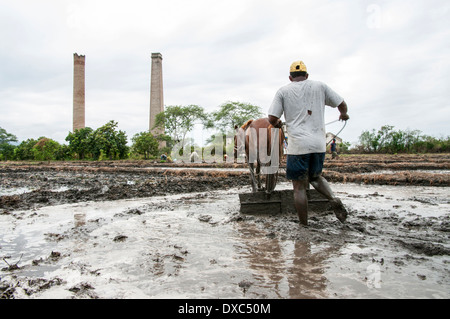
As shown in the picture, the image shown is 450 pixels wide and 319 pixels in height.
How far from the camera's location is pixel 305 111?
11.9 ft

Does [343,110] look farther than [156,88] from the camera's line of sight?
No

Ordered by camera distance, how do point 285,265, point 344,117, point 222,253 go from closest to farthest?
point 285,265 < point 222,253 < point 344,117

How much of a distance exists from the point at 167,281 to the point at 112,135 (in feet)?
105

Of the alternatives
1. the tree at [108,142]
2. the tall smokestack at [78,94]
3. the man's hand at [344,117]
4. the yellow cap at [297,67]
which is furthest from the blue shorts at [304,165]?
the tall smokestack at [78,94]

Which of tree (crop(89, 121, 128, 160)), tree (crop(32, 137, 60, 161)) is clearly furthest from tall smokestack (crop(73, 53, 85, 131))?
tree (crop(89, 121, 128, 160))

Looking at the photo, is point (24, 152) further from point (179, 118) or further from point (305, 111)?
point (305, 111)

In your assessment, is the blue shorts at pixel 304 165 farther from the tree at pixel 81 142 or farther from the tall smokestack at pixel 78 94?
the tall smokestack at pixel 78 94

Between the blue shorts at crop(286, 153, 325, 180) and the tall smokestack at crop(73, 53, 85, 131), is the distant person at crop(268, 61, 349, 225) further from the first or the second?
the tall smokestack at crop(73, 53, 85, 131)

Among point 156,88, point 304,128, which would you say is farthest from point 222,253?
point 156,88

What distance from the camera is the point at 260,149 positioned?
5.02m

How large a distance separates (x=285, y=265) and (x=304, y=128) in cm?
174
